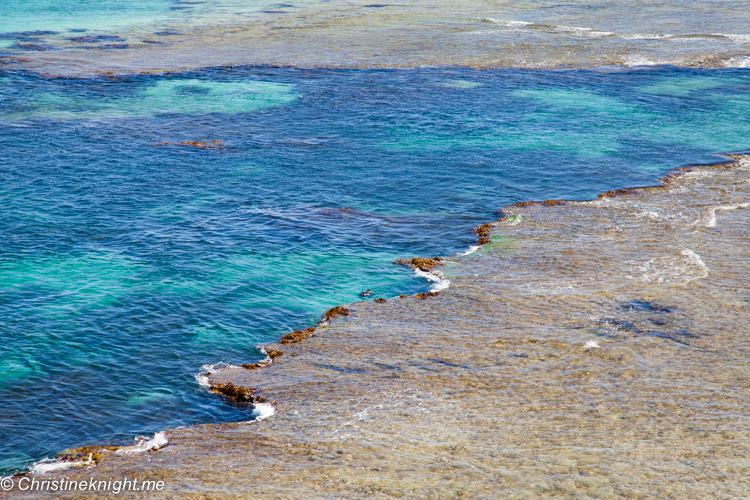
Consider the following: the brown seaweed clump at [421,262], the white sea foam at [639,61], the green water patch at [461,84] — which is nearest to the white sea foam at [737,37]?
the white sea foam at [639,61]

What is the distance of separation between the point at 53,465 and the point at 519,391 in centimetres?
1001

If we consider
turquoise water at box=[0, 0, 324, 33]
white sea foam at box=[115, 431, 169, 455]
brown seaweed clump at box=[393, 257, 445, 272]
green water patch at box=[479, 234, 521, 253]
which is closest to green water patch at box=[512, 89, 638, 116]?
green water patch at box=[479, 234, 521, 253]

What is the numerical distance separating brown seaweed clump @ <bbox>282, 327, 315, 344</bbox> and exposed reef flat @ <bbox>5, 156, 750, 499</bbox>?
0.76ft

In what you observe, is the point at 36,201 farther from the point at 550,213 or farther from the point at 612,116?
the point at 612,116

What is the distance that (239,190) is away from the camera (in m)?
30.2

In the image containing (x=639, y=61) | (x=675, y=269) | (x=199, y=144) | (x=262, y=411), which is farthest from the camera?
(x=639, y=61)

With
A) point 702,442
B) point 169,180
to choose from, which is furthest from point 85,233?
point 702,442

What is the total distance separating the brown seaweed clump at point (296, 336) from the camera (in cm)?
1919

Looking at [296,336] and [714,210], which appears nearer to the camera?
[296,336]

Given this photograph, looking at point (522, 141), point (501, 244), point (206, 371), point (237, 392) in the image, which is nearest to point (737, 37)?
point (522, 141)

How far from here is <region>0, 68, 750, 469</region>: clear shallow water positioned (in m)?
18.2

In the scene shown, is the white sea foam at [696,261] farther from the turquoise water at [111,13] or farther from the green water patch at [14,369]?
the turquoise water at [111,13]

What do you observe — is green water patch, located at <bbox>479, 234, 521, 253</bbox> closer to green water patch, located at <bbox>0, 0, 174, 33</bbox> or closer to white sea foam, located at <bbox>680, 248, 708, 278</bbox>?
white sea foam, located at <bbox>680, 248, 708, 278</bbox>

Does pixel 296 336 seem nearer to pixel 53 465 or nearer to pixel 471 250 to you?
pixel 53 465
